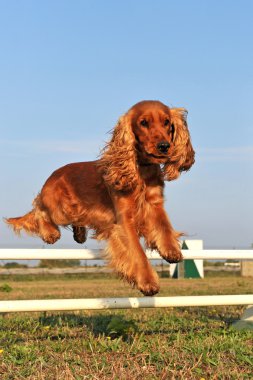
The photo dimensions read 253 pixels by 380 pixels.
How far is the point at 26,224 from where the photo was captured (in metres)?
5.29

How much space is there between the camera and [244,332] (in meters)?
4.60

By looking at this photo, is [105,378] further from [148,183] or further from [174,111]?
[174,111]

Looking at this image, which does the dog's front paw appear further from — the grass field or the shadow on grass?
the shadow on grass

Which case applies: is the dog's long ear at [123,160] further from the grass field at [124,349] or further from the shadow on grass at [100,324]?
the shadow on grass at [100,324]

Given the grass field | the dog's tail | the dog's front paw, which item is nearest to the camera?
the grass field

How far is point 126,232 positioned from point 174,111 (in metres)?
1.05

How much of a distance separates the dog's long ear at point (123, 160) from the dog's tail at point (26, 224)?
1246 mm

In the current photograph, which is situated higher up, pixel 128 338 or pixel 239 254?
pixel 239 254

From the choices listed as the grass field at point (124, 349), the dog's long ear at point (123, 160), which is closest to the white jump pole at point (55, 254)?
the grass field at point (124, 349)

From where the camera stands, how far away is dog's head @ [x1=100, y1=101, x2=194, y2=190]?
3.88 metres

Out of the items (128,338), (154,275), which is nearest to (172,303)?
(128,338)

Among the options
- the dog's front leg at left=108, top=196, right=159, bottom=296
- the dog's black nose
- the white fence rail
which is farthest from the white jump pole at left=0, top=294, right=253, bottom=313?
the dog's black nose

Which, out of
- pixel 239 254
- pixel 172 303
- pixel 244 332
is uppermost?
pixel 239 254

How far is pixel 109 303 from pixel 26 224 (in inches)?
59.1
